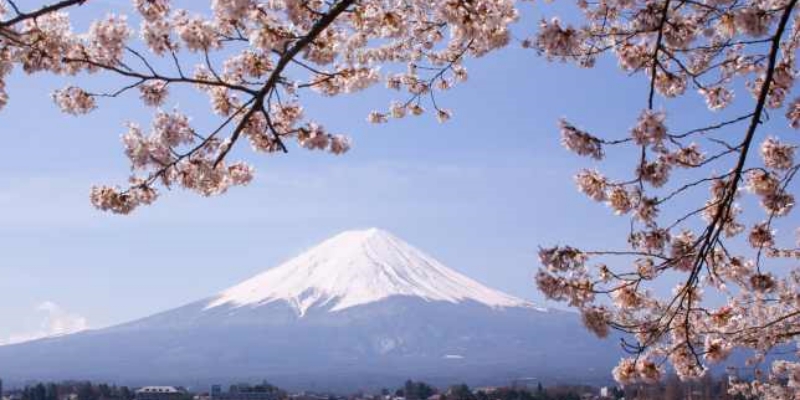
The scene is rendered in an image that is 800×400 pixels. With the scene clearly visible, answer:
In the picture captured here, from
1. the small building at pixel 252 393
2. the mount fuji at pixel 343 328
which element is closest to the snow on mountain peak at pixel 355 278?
the mount fuji at pixel 343 328

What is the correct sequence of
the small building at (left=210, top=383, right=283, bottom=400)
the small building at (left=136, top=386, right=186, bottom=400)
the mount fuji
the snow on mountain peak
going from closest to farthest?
the small building at (left=136, top=386, right=186, bottom=400), the small building at (left=210, top=383, right=283, bottom=400), the mount fuji, the snow on mountain peak

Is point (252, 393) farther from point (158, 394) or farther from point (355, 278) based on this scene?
point (355, 278)

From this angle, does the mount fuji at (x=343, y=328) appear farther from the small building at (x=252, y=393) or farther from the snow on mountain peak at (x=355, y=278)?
the small building at (x=252, y=393)

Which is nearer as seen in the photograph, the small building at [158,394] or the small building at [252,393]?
the small building at [158,394]

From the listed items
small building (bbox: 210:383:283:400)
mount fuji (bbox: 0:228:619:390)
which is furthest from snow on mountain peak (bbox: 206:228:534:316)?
small building (bbox: 210:383:283:400)

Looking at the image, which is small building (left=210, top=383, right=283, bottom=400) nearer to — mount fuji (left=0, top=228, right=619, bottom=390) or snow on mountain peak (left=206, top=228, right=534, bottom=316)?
mount fuji (left=0, top=228, right=619, bottom=390)

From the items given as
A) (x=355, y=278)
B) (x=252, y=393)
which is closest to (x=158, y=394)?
(x=252, y=393)
